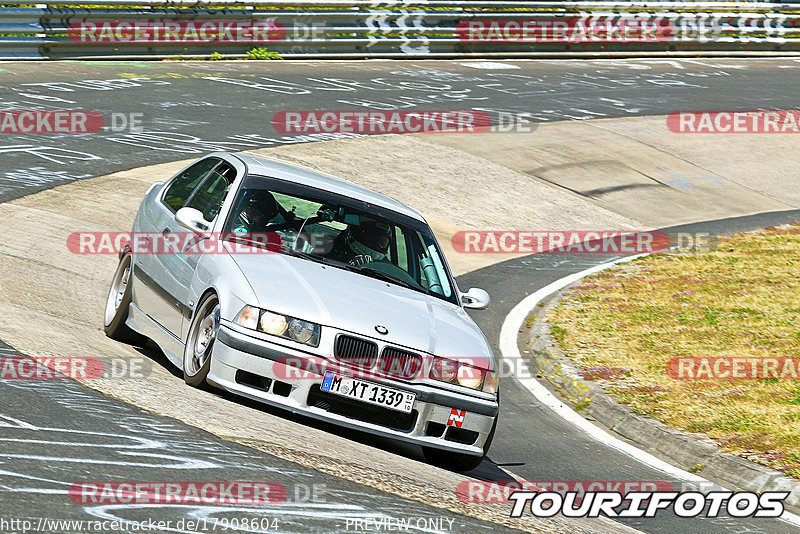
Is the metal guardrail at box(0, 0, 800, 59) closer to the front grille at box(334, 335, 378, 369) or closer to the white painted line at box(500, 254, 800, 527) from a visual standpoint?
the white painted line at box(500, 254, 800, 527)

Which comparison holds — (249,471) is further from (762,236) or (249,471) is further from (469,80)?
(469,80)

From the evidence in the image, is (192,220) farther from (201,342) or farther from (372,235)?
(372,235)

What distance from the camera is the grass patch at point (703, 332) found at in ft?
29.0

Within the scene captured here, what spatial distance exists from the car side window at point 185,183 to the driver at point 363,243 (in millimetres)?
1432

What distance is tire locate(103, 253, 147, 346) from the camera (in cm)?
866

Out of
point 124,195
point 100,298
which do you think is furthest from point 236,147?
point 100,298

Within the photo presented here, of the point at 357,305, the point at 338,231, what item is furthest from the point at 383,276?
the point at 357,305

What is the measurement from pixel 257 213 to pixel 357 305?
1.34 meters

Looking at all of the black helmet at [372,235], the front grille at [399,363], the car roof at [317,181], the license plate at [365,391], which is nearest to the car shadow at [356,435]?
the license plate at [365,391]

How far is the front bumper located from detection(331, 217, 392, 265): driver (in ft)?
4.20

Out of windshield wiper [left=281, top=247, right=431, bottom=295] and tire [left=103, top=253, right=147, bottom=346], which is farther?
tire [left=103, top=253, right=147, bottom=346]

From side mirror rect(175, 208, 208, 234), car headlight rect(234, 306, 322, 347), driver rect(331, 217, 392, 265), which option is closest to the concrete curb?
driver rect(331, 217, 392, 265)

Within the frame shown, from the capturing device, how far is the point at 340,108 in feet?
67.4

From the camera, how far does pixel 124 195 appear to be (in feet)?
45.6
